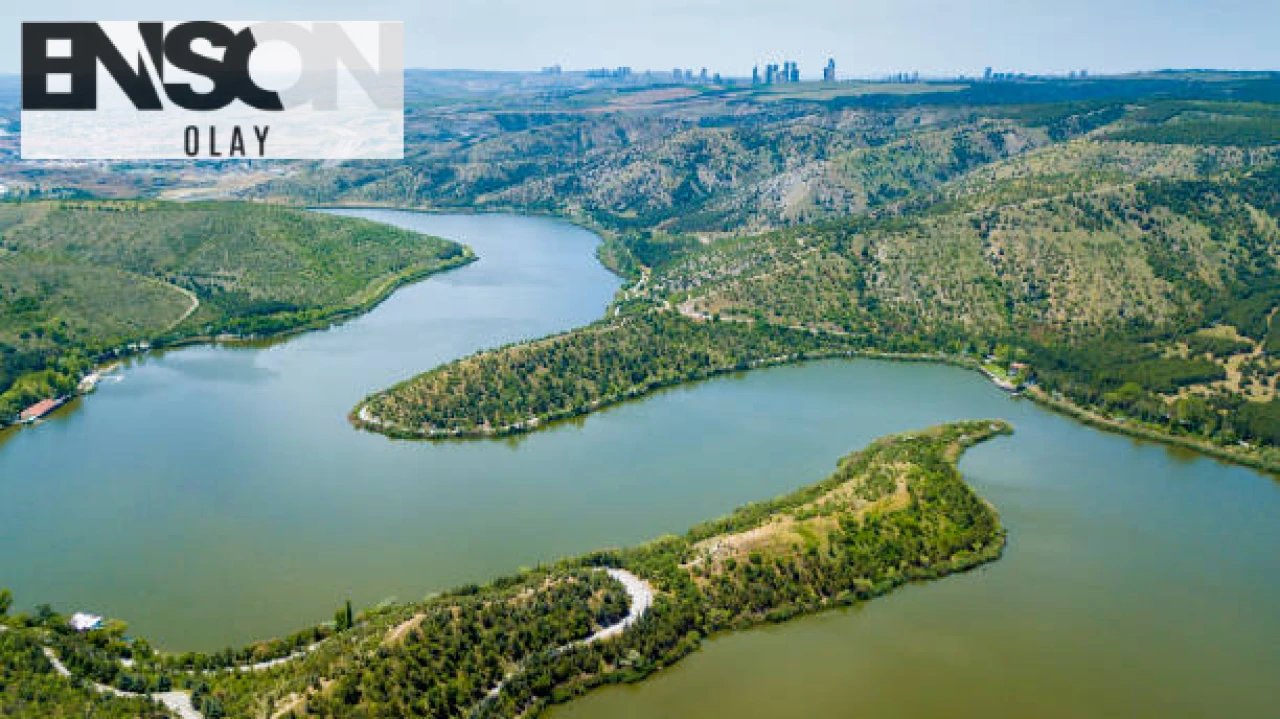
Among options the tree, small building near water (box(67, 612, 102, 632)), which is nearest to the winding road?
the tree

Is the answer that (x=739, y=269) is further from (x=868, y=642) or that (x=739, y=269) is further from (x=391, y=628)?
(x=391, y=628)

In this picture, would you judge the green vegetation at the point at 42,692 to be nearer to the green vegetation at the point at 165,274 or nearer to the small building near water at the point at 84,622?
the small building near water at the point at 84,622

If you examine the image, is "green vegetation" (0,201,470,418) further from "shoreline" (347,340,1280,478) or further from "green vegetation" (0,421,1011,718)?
"green vegetation" (0,421,1011,718)

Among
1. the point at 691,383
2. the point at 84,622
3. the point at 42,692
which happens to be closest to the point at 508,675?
the point at 42,692

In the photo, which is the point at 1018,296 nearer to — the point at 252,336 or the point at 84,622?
the point at 252,336

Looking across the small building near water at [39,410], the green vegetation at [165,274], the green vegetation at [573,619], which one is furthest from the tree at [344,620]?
the green vegetation at [165,274]

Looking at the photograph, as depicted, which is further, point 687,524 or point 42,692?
point 687,524
